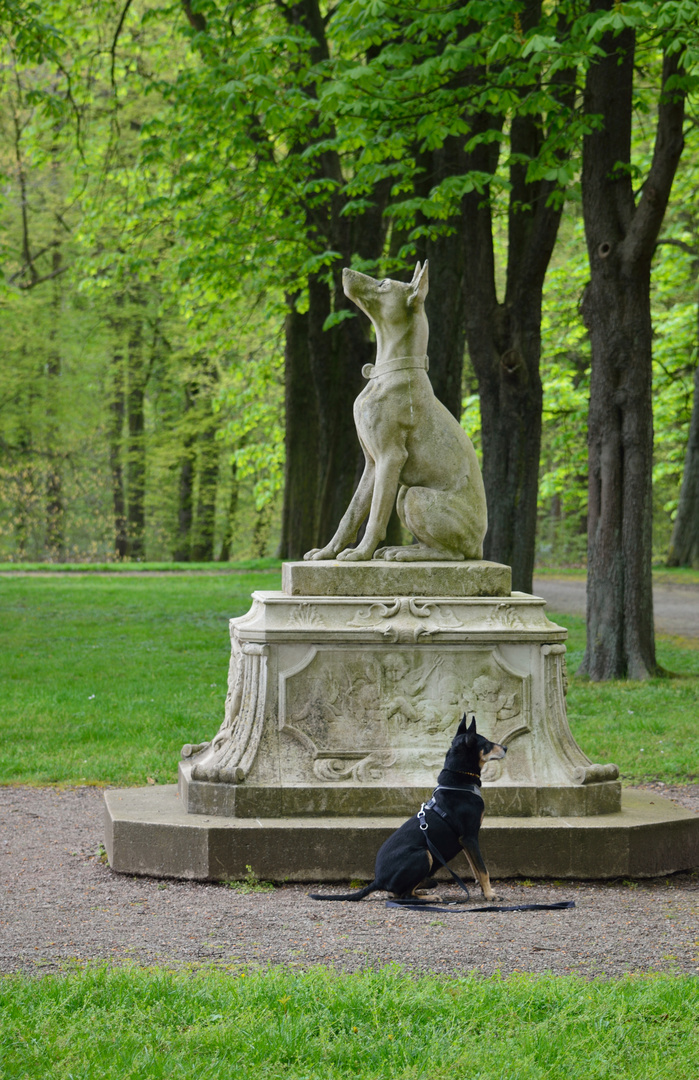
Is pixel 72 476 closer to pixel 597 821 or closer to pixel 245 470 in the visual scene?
pixel 245 470

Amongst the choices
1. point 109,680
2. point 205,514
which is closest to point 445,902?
point 109,680

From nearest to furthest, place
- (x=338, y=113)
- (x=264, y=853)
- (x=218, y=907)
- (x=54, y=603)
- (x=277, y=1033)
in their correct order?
(x=277, y=1033), (x=218, y=907), (x=264, y=853), (x=338, y=113), (x=54, y=603)

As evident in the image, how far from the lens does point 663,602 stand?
21.1m

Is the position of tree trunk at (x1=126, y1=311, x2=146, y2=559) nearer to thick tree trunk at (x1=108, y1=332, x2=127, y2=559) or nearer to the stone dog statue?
thick tree trunk at (x1=108, y1=332, x2=127, y2=559)

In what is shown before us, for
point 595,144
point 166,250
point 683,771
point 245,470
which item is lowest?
point 683,771

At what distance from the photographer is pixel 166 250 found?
2475cm

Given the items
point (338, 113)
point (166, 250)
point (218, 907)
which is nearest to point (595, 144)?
point (338, 113)

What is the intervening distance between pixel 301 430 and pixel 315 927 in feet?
56.0

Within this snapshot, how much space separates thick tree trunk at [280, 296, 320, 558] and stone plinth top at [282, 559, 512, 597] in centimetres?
1459

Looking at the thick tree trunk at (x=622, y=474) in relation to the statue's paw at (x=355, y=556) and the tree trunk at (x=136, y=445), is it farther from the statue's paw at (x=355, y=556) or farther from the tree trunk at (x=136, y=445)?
the tree trunk at (x=136, y=445)

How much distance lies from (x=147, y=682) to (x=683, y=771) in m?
5.78

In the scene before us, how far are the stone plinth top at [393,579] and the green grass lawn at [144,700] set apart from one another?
2.49 metres

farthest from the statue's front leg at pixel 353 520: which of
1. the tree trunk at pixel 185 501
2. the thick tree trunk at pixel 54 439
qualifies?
the tree trunk at pixel 185 501

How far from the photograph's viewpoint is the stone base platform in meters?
5.79
